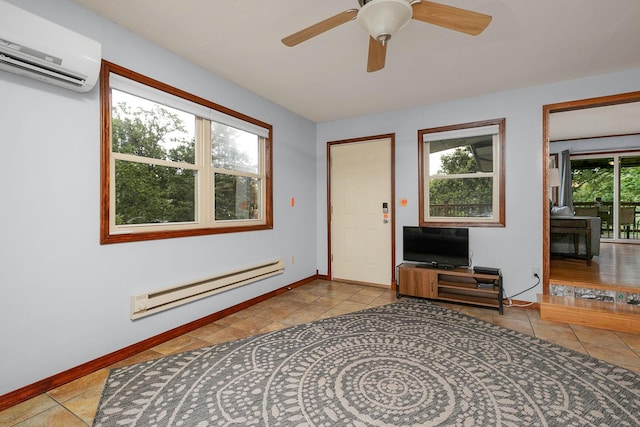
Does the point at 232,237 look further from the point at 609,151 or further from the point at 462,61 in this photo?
the point at 609,151

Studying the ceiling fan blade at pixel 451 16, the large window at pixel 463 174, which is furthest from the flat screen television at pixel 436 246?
the ceiling fan blade at pixel 451 16

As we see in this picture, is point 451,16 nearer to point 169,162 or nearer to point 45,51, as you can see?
point 45,51

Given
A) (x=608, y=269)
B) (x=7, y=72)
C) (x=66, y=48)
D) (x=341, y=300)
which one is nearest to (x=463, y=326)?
(x=341, y=300)

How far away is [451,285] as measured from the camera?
3.45 meters

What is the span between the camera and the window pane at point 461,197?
3732 millimetres

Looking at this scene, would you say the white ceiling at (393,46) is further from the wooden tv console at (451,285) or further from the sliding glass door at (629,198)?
the sliding glass door at (629,198)

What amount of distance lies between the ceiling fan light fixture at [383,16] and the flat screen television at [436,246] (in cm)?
258

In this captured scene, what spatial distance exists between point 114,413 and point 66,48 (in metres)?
2.16

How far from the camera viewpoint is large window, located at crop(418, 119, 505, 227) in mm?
3607

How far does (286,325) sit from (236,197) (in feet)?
5.11

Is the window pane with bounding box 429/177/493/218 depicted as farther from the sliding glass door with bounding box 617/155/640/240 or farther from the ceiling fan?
the sliding glass door with bounding box 617/155/640/240

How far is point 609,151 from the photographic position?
21.2ft

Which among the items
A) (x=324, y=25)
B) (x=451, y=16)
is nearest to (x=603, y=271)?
(x=451, y=16)

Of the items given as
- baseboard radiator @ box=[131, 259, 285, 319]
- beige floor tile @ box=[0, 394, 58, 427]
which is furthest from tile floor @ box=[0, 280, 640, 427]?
baseboard radiator @ box=[131, 259, 285, 319]
